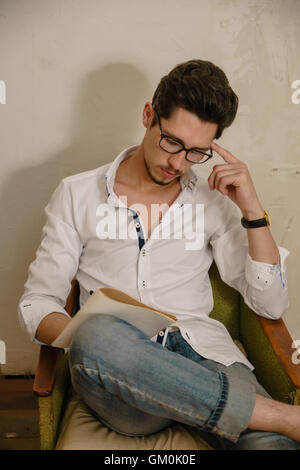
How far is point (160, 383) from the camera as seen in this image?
42.9 inches

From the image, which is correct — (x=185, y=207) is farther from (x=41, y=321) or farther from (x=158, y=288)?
(x=41, y=321)

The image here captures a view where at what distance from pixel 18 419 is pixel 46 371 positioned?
2.63 ft

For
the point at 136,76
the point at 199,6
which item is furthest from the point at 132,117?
the point at 199,6

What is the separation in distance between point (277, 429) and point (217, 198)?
0.78 m

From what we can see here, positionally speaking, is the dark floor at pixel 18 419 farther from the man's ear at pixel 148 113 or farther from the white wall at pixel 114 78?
the man's ear at pixel 148 113

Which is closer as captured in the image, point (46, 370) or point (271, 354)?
point (46, 370)

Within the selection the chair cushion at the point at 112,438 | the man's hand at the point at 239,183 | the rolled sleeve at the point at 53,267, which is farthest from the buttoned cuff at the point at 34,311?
the man's hand at the point at 239,183

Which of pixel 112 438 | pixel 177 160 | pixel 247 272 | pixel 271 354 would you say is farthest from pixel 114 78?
pixel 112 438

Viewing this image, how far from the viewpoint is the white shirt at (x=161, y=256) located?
4.76 feet

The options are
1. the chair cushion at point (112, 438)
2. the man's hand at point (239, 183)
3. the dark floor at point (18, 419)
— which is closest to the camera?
the chair cushion at point (112, 438)

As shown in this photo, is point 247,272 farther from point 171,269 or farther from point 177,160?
point 177,160

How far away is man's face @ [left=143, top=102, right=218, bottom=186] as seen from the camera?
1335 millimetres

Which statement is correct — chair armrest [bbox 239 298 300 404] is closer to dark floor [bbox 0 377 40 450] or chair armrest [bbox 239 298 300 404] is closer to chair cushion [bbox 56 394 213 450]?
chair cushion [bbox 56 394 213 450]

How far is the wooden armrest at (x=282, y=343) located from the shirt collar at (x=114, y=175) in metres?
0.51
